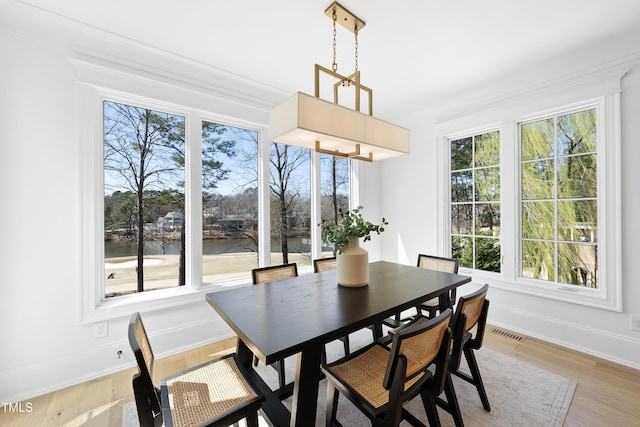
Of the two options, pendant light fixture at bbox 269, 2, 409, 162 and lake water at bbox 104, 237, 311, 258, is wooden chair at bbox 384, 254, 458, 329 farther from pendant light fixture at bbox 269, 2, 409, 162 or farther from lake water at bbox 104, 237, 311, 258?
lake water at bbox 104, 237, 311, 258

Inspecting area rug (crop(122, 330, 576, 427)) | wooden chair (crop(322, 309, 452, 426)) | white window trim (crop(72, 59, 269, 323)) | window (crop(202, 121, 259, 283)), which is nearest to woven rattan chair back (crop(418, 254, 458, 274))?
area rug (crop(122, 330, 576, 427))

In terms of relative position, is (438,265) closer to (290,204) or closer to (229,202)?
(290,204)

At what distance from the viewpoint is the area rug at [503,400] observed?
1.70 m

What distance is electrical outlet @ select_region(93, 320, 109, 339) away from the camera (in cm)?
221

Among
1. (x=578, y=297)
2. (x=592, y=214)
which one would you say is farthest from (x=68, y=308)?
(x=592, y=214)

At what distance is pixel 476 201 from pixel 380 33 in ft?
7.58

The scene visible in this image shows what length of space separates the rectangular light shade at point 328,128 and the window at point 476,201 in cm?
186

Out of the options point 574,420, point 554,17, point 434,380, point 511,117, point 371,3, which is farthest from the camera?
point 511,117

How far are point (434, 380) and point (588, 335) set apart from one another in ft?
7.41

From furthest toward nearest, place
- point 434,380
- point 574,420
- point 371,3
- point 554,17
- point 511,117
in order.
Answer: point 511,117
point 554,17
point 371,3
point 574,420
point 434,380

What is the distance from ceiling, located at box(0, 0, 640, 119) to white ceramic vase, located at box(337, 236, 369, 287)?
1.68 meters

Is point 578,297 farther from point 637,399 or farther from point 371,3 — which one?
point 371,3

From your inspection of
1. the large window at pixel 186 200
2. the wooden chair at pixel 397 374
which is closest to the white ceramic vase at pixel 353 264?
the wooden chair at pixel 397 374

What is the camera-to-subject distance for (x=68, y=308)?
6.95 feet
